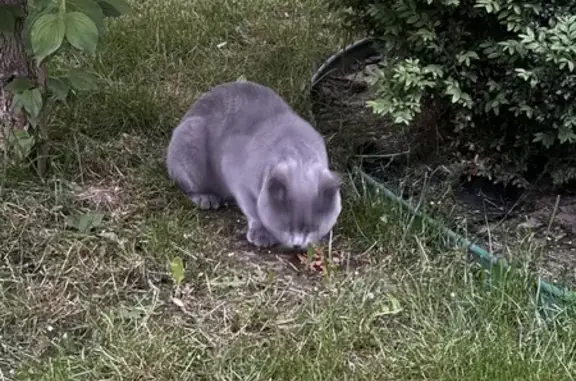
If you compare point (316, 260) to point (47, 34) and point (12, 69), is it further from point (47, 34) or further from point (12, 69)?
point (12, 69)

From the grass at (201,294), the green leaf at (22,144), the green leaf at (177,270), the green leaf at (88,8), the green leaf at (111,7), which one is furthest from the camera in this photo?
the green leaf at (22,144)

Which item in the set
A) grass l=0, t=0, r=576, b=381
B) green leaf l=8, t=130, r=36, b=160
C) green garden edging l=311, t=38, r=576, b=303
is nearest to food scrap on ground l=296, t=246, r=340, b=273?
grass l=0, t=0, r=576, b=381

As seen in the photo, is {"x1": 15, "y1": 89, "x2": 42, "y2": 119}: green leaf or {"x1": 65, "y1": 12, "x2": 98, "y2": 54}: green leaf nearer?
{"x1": 65, "y1": 12, "x2": 98, "y2": 54}: green leaf

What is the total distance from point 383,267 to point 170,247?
674 millimetres

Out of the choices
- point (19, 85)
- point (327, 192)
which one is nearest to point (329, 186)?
point (327, 192)

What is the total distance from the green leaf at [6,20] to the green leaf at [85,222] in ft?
2.07

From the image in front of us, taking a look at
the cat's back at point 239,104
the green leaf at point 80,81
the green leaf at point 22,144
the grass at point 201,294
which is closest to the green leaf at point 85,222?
the grass at point 201,294

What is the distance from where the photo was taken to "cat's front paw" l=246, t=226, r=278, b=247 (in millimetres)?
3145

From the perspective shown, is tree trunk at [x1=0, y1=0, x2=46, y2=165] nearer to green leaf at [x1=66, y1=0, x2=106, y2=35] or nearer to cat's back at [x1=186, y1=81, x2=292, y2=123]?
green leaf at [x1=66, y1=0, x2=106, y2=35]

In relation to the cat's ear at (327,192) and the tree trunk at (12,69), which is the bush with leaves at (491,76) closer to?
the cat's ear at (327,192)

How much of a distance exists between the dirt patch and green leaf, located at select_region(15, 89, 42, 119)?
1.09m

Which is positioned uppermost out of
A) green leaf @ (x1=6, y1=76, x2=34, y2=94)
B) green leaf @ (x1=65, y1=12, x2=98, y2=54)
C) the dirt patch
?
green leaf @ (x1=65, y1=12, x2=98, y2=54)

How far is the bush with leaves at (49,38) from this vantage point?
2.72 metres

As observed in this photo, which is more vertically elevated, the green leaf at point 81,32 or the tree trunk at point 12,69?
the green leaf at point 81,32
